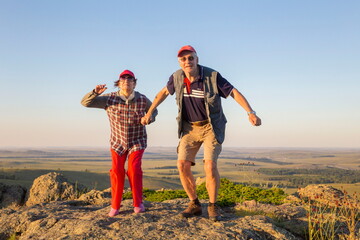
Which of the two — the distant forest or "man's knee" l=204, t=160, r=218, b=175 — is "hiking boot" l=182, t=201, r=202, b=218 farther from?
the distant forest

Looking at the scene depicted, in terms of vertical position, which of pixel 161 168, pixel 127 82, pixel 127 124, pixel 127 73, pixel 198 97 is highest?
pixel 127 73

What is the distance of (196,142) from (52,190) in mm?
5927

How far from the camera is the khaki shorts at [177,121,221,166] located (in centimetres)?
514

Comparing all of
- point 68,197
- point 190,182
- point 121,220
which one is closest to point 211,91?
point 190,182

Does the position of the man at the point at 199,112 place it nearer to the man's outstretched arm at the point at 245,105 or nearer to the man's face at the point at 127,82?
the man's outstretched arm at the point at 245,105

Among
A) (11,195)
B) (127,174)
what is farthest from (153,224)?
(11,195)

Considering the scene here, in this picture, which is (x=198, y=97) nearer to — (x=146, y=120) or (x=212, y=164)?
(x=146, y=120)

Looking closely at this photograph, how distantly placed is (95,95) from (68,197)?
5.04 m

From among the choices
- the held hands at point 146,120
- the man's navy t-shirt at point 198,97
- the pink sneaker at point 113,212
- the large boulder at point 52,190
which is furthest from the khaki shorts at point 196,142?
the large boulder at point 52,190

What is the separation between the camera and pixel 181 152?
5.32 m

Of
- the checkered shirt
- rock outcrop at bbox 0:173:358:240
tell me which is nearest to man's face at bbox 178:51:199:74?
the checkered shirt

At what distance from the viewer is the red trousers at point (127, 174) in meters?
5.47

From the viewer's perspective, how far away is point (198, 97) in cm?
514

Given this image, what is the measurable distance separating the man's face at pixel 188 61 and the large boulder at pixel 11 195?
7634 millimetres
